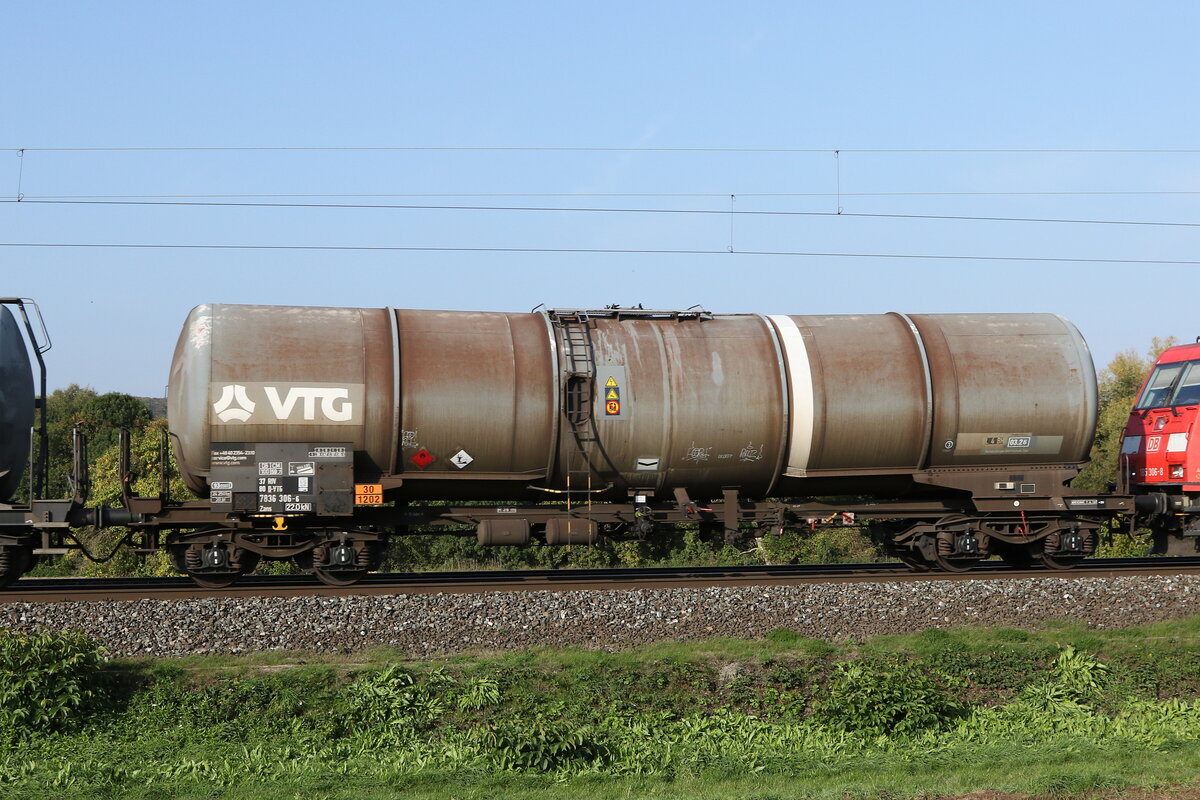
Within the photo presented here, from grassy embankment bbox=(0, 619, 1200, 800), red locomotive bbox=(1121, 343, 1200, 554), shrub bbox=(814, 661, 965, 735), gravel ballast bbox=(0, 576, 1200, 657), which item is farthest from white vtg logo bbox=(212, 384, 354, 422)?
red locomotive bbox=(1121, 343, 1200, 554)

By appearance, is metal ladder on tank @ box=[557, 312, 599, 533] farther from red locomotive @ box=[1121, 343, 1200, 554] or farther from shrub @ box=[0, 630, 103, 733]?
red locomotive @ box=[1121, 343, 1200, 554]

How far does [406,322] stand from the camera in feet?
50.8

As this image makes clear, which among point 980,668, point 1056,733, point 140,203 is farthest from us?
point 140,203

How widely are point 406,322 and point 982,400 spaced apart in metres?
8.94

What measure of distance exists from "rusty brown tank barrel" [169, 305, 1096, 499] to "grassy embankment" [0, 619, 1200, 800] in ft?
12.7

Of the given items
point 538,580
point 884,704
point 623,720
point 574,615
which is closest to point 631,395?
point 538,580

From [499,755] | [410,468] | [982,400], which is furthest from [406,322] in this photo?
[982,400]

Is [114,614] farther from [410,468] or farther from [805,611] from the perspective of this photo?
[805,611]

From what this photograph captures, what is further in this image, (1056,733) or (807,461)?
(807,461)

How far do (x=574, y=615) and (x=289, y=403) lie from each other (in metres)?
5.02

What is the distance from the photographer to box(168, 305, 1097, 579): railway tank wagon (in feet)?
47.5

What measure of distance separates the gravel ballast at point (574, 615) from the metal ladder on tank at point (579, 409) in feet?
7.17

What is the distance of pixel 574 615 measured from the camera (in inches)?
512

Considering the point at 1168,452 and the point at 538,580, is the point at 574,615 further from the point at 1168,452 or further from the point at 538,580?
the point at 1168,452
